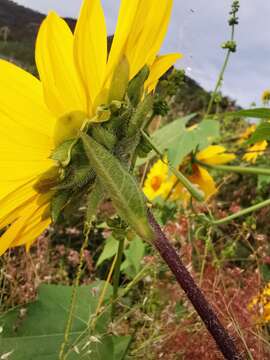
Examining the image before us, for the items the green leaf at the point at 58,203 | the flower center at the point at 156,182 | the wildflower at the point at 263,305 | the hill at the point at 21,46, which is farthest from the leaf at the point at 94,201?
the hill at the point at 21,46

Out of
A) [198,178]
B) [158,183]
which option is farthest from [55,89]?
[158,183]

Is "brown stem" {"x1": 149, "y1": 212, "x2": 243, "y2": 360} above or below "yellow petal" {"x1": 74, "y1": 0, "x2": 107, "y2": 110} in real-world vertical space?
below

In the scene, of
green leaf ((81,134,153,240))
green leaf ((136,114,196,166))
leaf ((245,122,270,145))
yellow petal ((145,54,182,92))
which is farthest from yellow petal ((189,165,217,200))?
green leaf ((81,134,153,240))

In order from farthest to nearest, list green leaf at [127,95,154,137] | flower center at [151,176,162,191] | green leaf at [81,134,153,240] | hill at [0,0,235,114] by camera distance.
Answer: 1. hill at [0,0,235,114]
2. flower center at [151,176,162,191]
3. green leaf at [127,95,154,137]
4. green leaf at [81,134,153,240]

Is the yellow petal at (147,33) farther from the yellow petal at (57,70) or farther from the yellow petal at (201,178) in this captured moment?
the yellow petal at (201,178)

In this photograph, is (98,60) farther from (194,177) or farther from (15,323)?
(194,177)

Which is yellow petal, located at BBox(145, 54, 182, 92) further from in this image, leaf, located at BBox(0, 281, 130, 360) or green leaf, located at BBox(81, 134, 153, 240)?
leaf, located at BBox(0, 281, 130, 360)

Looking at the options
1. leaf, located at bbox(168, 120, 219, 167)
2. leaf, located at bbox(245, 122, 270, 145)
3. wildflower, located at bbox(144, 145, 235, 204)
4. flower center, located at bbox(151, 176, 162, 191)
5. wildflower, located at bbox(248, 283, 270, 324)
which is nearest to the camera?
leaf, located at bbox(245, 122, 270, 145)
